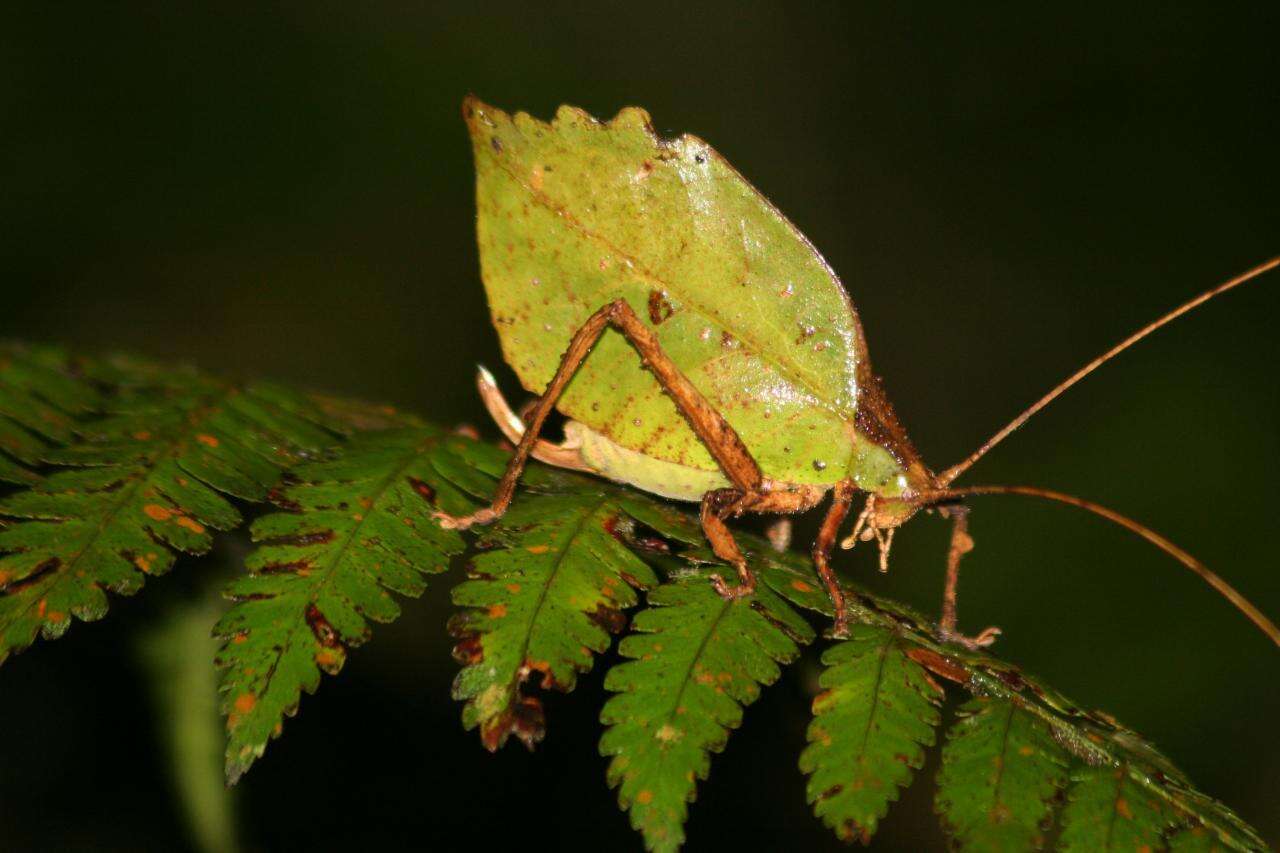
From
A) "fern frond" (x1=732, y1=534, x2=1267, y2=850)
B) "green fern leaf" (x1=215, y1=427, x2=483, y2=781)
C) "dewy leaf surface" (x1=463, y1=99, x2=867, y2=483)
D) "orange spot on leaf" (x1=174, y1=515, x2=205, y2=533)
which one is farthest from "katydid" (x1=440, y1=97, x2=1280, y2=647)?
"orange spot on leaf" (x1=174, y1=515, x2=205, y2=533)

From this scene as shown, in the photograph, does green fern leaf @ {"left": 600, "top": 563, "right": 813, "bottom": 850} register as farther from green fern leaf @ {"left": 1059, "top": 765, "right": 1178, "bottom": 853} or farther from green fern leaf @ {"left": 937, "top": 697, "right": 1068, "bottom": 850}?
green fern leaf @ {"left": 1059, "top": 765, "right": 1178, "bottom": 853}

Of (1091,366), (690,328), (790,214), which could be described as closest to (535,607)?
(690,328)

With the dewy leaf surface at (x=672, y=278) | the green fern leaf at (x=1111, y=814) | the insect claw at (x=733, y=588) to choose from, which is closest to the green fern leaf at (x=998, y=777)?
the green fern leaf at (x=1111, y=814)

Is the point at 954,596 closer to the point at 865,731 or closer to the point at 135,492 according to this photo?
the point at 865,731

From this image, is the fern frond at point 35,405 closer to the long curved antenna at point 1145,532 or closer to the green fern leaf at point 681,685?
the green fern leaf at point 681,685

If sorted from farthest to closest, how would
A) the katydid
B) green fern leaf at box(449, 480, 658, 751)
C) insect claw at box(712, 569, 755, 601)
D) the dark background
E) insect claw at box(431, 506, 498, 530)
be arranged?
the dark background, the katydid, insect claw at box(431, 506, 498, 530), insect claw at box(712, 569, 755, 601), green fern leaf at box(449, 480, 658, 751)
